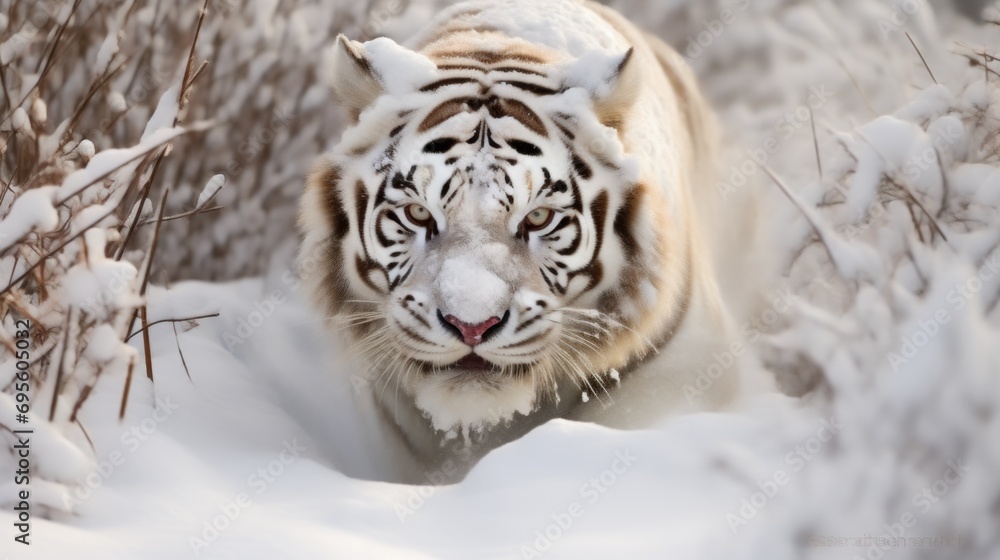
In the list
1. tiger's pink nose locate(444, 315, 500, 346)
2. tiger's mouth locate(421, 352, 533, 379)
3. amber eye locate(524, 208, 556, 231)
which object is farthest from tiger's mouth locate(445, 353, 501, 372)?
amber eye locate(524, 208, 556, 231)

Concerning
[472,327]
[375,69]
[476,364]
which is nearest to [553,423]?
[472,327]

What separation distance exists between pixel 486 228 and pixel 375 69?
1.69 feet

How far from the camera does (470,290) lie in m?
2.00

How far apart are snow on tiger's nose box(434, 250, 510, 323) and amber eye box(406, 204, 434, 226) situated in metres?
0.18

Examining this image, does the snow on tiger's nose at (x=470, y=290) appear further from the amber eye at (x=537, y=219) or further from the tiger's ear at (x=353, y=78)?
the tiger's ear at (x=353, y=78)

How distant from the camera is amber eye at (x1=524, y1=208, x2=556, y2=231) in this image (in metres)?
2.17

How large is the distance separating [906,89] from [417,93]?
7.70 feet

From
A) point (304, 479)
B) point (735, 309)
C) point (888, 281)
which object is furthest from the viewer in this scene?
point (735, 309)

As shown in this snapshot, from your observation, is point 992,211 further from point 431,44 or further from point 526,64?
point 431,44

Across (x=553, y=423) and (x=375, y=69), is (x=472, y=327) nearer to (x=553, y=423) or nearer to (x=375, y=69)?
(x=553, y=423)

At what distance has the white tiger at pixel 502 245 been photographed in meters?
2.11

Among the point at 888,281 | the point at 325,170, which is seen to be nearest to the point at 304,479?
the point at 325,170

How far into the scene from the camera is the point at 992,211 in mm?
1996

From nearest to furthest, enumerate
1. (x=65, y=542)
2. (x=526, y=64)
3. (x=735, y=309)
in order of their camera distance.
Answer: (x=65, y=542) → (x=526, y=64) → (x=735, y=309)
